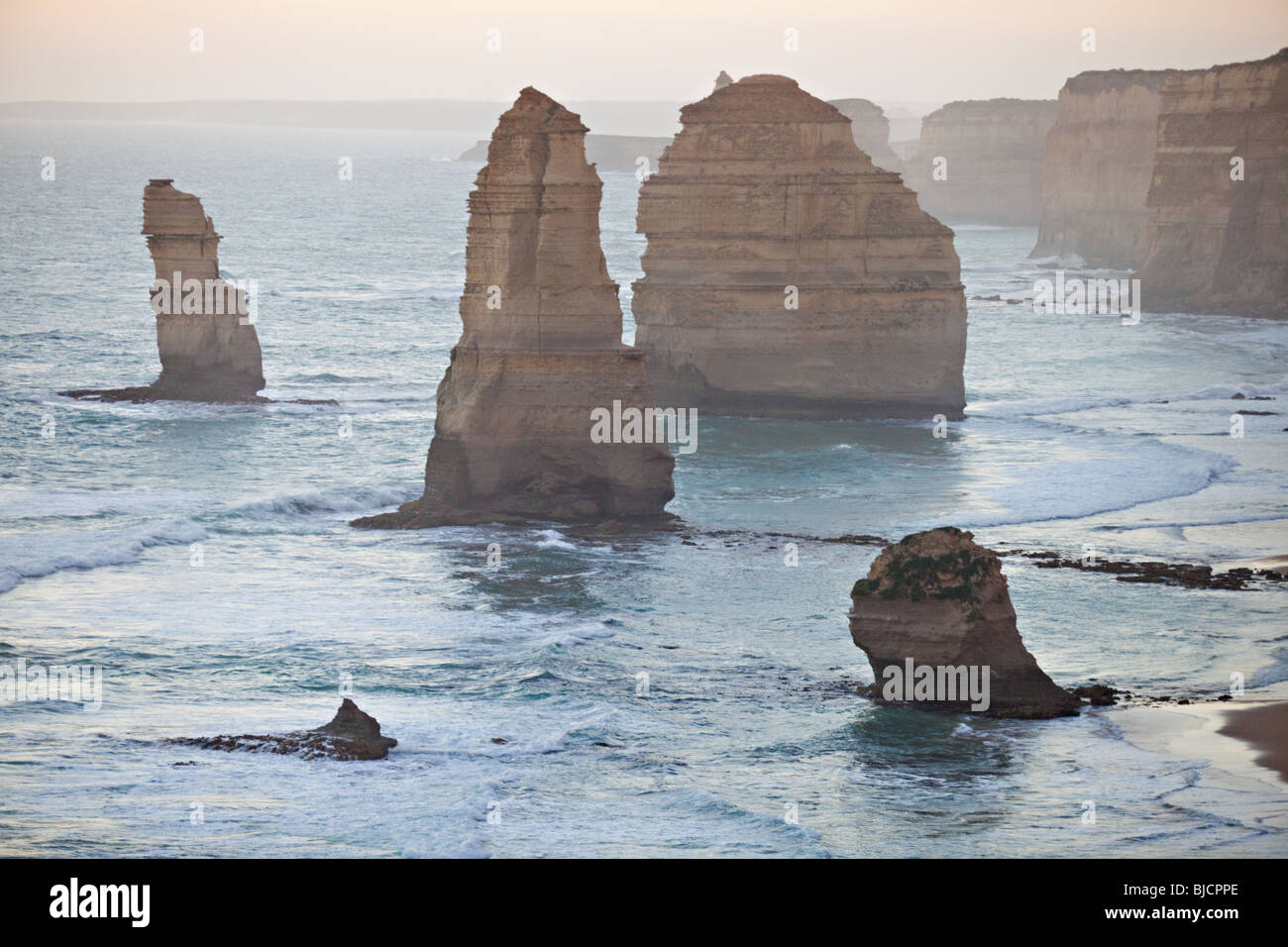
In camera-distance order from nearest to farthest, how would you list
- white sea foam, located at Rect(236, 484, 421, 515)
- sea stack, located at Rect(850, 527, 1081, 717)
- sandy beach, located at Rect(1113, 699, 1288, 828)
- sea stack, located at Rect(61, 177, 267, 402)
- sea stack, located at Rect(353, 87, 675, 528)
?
sandy beach, located at Rect(1113, 699, 1288, 828), sea stack, located at Rect(850, 527, 1081, 717), sea stack, located at Rect(353, 87, 675, 528), white sea foam, located at Rect(236, 484, 421, 515), sea stack, located at Rect(61, 177, 267, 402)

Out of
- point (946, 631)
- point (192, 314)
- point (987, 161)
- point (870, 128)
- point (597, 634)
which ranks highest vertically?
point (870, 128)

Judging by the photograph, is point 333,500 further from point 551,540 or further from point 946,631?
point 946,631

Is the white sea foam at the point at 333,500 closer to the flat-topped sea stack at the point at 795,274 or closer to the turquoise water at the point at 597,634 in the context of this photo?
the turquoise water at the point at 597,634

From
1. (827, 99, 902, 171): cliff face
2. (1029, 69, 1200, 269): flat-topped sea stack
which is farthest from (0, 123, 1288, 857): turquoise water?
(827, 99, 902, 171): cliff face

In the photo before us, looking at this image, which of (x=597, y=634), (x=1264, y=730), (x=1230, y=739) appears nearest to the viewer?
(x=1230, y=739)

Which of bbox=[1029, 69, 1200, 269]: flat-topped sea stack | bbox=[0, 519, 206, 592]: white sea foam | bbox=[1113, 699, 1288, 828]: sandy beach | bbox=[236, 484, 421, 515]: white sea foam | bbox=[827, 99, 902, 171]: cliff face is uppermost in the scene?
bbox=[827, 99, 902, 171]: cliff face

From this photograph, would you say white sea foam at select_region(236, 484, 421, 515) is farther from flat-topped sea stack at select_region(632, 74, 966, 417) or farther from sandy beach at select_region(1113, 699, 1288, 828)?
sandy beach at select_region(1113, 699, 1288, 828)

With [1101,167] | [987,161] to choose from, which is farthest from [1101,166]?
[987,161]
